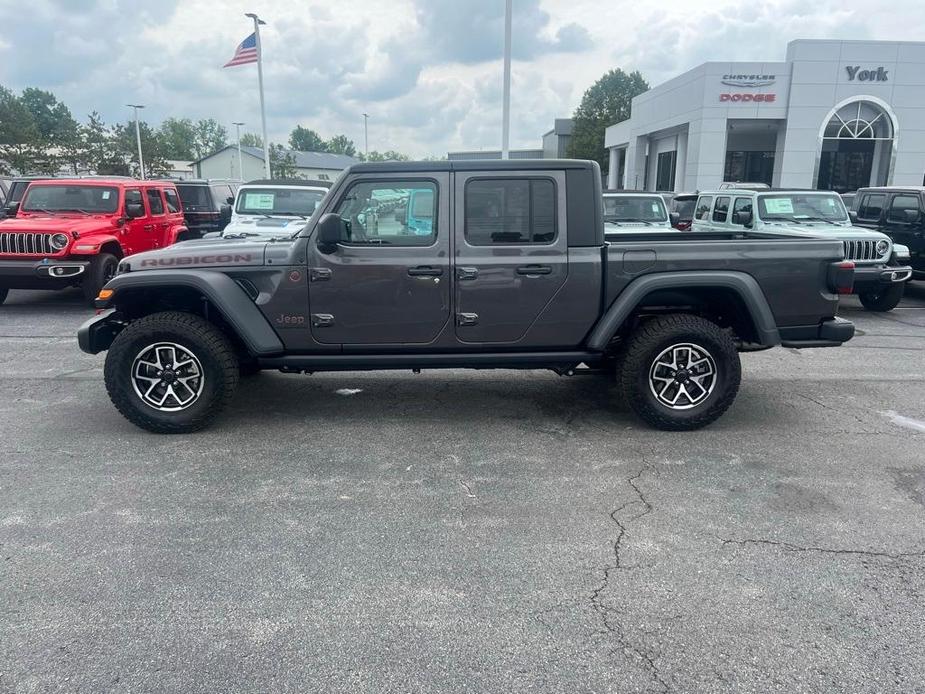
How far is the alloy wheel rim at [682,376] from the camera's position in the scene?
16.9ft

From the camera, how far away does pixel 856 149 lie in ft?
100

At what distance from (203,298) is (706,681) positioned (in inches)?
165

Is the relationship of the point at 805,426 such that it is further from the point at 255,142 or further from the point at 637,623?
the point at 255,142

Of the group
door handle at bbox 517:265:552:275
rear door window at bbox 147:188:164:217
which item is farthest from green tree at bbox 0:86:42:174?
door handle at bbox 517:265:552:275

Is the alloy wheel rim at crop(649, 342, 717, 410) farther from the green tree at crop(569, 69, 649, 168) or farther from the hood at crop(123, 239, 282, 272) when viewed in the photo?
the green tree at crop(569, 69, 649, 168)

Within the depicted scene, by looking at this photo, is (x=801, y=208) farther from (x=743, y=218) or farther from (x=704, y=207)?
(x=704, y=207)

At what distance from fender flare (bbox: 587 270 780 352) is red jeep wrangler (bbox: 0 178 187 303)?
26.2ft

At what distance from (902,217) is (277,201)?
10378 mm

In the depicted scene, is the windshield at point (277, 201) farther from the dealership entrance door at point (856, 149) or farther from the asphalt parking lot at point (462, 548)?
the dealership entrance door at point (856, 149)

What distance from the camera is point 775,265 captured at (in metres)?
5.05

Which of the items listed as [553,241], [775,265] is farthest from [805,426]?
[553,241]

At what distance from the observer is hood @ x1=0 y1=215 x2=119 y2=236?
982cm

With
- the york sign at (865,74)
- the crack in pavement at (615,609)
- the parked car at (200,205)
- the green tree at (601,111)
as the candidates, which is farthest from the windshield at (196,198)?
the green tree at (601,111)

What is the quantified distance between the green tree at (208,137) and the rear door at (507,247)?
111475mm
